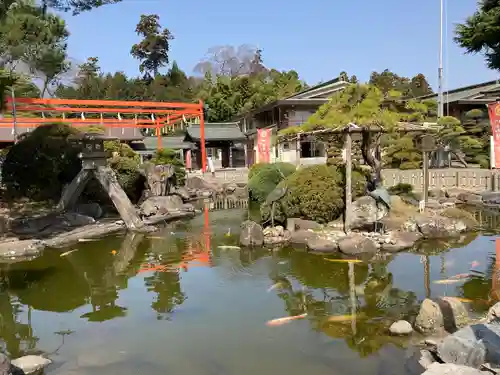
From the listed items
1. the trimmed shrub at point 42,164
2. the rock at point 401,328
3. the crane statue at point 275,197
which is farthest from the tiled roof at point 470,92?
the rock at point 401,328

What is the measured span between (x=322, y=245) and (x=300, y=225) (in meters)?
1.79

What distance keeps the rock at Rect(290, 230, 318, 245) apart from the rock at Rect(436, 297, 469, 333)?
5.39 meters

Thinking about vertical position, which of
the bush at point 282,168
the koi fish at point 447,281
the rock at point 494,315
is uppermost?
the bush at point 282,168

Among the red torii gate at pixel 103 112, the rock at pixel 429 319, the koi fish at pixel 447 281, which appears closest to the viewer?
the rock at pixel 429 319

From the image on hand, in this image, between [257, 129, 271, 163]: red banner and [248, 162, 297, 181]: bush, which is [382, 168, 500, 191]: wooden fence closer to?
[248, 162, 297, 181]: bush

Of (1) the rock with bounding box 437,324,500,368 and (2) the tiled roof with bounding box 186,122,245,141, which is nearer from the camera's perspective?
(1) the rock with bounding box 437,324,500,368

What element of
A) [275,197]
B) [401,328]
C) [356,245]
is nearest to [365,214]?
[356,245]

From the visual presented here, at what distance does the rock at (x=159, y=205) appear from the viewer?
59.2 feet

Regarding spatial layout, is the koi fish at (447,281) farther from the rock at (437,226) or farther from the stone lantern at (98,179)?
the stone lantern at (98,179)

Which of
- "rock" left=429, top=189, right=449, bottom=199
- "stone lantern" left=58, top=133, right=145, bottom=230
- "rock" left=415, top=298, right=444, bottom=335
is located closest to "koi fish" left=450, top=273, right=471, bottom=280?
"rock" left=415, top=298, right=444, bottom=335

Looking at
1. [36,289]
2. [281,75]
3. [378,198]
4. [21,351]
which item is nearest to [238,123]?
[281,75]

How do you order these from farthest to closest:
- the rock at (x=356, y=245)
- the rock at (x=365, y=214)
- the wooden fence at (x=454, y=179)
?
the wooden fence at (x=454, y=179)
the rock at (x=365, y=214)
the rock at (x=356, y=245)

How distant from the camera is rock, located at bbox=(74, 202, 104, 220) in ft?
56.2

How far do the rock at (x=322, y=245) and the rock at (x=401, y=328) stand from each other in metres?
4.69
